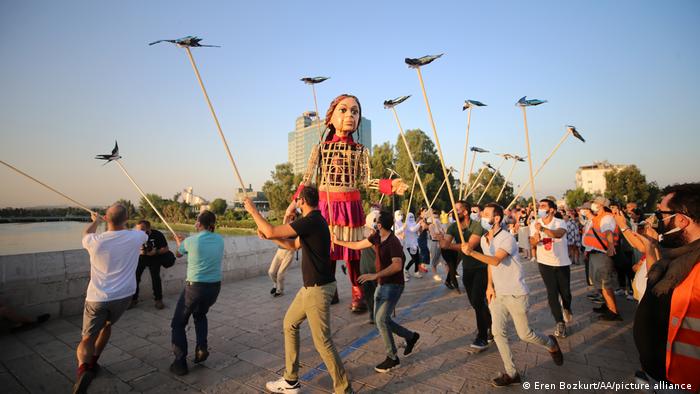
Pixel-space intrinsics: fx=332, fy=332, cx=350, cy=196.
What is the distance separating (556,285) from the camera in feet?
16.1

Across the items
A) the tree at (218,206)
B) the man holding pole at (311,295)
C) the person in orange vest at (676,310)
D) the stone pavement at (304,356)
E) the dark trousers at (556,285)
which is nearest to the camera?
the person in orange vest at (676,310)

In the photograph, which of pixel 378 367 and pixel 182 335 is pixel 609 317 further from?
pixel 182 335

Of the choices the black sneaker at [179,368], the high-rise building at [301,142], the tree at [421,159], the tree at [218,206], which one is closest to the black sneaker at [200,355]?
the black sneaker at [179,368]

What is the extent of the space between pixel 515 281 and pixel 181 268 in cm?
671

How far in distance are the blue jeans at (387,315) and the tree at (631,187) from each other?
51.3 m

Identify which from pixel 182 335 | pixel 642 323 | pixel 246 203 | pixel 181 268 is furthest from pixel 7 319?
pixel 642 323

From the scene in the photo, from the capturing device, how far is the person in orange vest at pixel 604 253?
17.5 feet

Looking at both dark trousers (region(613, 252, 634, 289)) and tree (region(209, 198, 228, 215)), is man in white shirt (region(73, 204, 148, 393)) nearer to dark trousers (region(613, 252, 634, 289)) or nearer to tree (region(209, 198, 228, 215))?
dark trousers (region(613, 252, 634, 289))

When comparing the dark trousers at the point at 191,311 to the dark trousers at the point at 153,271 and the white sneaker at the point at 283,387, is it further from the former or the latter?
the dark trousers at the point at 153,271

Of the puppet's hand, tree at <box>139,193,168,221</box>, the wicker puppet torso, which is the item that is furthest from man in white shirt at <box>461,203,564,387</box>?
tree at <box>139,193,168,221</box>

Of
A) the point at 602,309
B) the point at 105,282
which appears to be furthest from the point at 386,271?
the point at 602,309

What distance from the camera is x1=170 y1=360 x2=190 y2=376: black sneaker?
3.67 metres

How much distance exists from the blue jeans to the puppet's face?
111 inches

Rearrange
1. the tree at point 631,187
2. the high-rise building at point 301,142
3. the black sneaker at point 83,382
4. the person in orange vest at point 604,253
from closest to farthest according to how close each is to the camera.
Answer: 1. the black sneaker at point 83,382
2. the person in orange vest at point 604,253
3. the tree at point 631,187
4. the high-rise building at point 301,142
